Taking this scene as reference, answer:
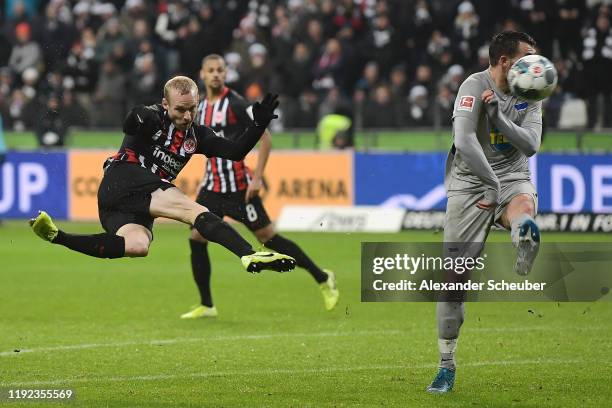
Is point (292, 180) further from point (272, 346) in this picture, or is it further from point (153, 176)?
point (153, 176)

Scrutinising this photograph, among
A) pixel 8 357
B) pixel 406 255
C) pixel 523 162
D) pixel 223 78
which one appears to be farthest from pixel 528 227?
pixel 223 78

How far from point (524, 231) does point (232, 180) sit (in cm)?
461

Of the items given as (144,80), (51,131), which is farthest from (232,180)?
(144,80)

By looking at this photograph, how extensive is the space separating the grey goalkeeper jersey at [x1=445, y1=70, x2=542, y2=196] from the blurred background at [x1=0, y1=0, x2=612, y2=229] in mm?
10447

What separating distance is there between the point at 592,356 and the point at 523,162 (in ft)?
5.77

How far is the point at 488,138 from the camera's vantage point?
7.79m

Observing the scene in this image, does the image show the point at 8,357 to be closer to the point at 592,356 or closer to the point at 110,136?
the point at 592,356

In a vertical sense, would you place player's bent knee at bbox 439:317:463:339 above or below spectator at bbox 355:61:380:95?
below

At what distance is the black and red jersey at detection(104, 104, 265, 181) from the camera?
835cm

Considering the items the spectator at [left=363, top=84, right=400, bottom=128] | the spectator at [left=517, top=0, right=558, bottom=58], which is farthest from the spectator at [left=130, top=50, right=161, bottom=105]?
the spectator at [left=517, top=0, right=558, bottom=58]

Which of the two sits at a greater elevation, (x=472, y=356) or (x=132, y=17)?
(x=132, y=17)

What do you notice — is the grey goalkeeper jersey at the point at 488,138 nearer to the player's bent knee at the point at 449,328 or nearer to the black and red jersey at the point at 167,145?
the player's bent knee at the point at 449,328

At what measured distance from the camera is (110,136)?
21562mm

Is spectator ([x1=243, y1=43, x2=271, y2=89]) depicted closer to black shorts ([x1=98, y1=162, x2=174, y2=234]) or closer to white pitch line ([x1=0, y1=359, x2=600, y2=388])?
black shorts ([x1=98, y1=162, x2=174, y2=234])
